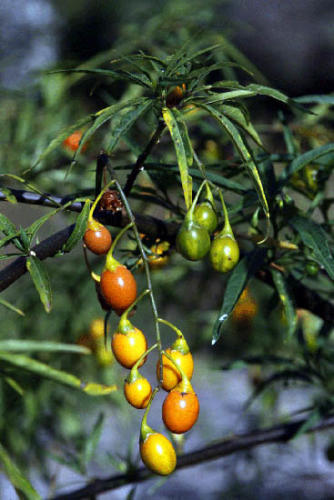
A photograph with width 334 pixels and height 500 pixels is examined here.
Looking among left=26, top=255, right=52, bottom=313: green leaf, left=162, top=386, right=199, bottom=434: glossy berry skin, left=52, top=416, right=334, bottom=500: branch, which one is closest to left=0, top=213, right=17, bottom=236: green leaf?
left=26, top=255, right=52, bottom=313: green leaf

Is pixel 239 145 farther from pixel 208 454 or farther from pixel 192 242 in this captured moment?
pixel 208 454

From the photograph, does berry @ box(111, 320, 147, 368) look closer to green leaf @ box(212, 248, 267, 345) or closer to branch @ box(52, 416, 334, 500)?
green leaf @ box(212, 248, 267, 345)

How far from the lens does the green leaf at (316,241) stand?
345 millimetres

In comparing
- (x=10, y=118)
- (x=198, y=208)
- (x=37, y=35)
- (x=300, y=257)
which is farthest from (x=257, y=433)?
(x=37, y=35)

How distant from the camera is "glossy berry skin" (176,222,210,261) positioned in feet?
0.94

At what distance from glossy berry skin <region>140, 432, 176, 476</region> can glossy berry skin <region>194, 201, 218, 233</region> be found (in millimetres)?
114

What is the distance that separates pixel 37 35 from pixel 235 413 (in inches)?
37.2

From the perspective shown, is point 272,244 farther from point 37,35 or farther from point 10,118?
point 37,35

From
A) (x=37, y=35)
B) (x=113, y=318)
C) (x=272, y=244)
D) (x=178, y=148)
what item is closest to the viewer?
(x=178, y=148)

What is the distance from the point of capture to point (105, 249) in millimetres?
308

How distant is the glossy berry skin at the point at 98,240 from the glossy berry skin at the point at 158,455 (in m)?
0.10

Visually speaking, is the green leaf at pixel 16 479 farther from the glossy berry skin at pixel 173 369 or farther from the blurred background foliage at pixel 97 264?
the blurred background foliage at pixel 97 264

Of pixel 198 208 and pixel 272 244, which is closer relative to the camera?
pixel 198 208

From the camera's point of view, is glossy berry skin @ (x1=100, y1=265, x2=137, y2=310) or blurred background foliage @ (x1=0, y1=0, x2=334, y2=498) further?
blurred background foliage @ (x1=0, y1=0, x2=334, y2=498)
